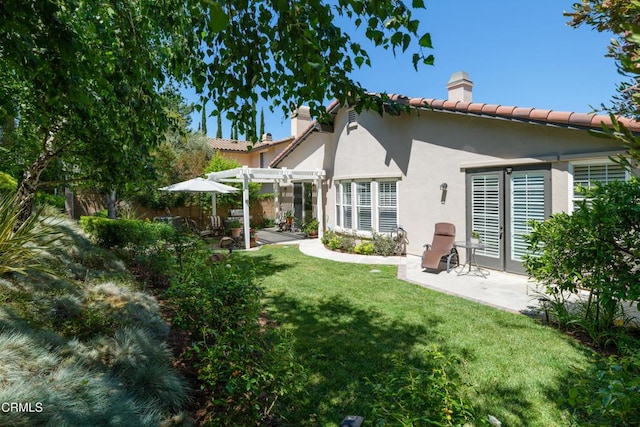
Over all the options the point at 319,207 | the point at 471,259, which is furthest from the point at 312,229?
the point at 471,259

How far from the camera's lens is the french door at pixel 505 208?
8.62 m

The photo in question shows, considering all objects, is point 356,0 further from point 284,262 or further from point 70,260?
point 284,262

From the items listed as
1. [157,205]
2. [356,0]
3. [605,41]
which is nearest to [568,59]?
[605,41]

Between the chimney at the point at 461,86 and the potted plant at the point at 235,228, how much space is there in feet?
35.2

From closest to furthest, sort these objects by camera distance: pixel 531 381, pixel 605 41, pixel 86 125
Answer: pixel 531 381 → pixel 86 125 → pixel 605 41

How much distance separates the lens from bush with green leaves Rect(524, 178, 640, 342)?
14.3 feet

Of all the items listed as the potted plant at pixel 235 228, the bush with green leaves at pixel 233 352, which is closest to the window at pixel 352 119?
the potted plant at pixel 235 228

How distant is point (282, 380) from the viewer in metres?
3.21

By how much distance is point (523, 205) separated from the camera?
893 cm

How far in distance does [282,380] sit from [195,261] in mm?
3136

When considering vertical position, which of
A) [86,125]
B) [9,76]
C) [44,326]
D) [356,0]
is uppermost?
[9,76]

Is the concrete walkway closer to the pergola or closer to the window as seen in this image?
the pergola

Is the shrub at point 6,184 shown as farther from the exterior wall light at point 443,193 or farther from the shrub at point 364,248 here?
the exterior wall light at point 443,193

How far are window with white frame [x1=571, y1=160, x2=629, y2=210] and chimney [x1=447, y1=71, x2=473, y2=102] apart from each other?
4833 millimetres
